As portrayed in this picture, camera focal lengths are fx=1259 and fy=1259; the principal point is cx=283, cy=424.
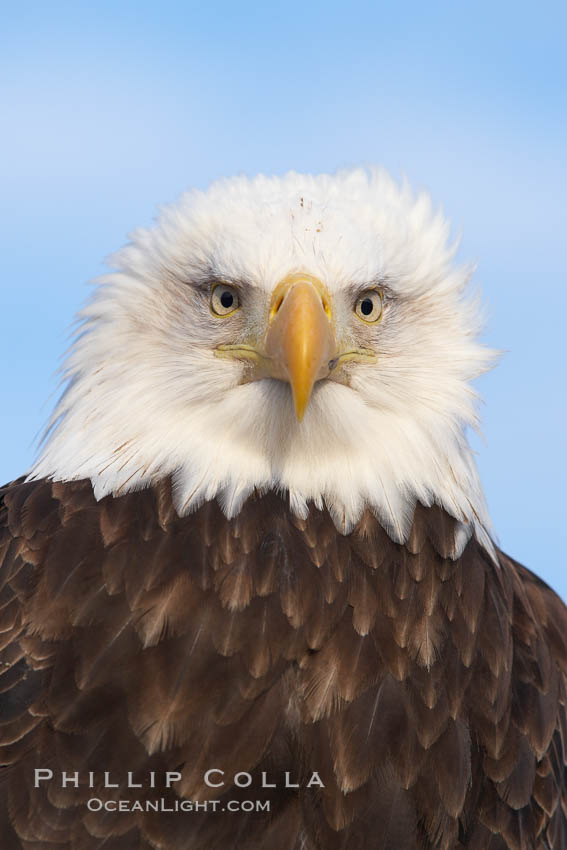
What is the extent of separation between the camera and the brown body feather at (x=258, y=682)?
4.73m

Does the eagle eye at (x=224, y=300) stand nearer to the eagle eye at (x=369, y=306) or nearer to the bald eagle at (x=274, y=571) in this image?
the bald eagle at (x=274, y=571)

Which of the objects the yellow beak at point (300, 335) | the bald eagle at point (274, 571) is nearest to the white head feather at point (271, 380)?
the bald eagle at point (274, 571)

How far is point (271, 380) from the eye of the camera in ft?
17.3

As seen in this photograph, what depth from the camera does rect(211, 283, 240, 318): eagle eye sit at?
536 cm

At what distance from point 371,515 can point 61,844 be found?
1779 millimetres

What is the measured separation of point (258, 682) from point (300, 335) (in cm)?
135

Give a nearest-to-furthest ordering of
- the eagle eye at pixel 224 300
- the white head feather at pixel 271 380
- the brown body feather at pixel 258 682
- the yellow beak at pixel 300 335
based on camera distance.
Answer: the brown body feather at pixel 258 682 → the yellow beak at pixel 300 335 → the white head feather at pixel 271 380 → the eagle eye at pixel 224 300

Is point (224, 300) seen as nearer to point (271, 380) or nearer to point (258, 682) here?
point (271, 380)

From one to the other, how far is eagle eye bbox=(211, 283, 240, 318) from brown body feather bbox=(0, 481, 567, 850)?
79cm

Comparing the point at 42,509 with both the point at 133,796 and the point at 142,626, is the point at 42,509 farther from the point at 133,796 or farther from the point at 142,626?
the point at 133,796

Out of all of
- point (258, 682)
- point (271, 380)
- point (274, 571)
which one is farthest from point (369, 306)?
point (258, 682)

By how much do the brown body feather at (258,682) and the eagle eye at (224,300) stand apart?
79 centimetres

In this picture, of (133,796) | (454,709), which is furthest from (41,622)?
(454,709)

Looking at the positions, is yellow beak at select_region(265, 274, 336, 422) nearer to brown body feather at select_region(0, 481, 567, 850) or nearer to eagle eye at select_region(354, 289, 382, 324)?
eagle eye at select_region(354, 289, 382, 324)
